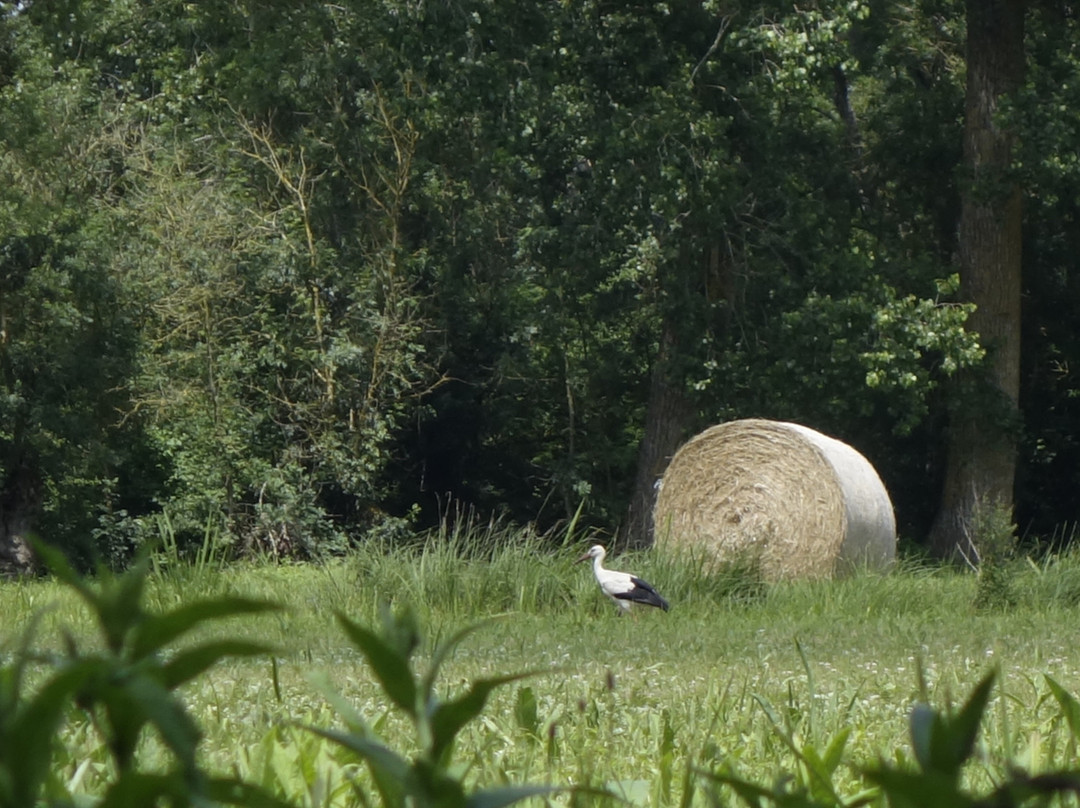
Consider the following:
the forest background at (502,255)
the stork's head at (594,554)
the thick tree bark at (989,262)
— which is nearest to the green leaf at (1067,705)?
the stork's head at (594,554)

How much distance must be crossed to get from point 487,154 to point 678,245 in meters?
3.42

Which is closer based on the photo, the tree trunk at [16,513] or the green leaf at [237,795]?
the green leaf at [237,795]

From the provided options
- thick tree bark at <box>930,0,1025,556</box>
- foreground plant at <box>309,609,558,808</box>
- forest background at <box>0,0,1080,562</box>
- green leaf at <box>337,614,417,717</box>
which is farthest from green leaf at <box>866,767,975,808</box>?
thick tree bark at <box>930,0,1025,556</box>

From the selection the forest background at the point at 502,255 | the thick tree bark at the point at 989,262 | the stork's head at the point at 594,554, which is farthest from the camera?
the thick tree bark at the point at 989,262

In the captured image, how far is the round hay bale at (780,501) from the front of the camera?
580 inches

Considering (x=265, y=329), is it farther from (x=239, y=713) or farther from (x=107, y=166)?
(x=239, y=713)

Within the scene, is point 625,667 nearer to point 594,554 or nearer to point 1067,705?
point 594,554

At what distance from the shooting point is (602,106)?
59.0ft

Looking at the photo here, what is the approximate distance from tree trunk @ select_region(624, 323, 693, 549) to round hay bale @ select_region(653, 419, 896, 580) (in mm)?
3487

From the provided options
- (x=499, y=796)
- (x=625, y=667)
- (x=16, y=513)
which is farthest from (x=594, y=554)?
(x=499, y=796)

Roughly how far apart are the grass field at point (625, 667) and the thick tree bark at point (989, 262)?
4879 millimetres

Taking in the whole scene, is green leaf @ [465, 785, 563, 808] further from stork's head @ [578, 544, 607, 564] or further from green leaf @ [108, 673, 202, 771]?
stork's head @ [578, 544, 607, 564]

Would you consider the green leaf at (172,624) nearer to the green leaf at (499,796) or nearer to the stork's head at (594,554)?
the green leaf at (499,796)

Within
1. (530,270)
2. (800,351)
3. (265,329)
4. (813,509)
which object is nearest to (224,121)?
(265,329)
